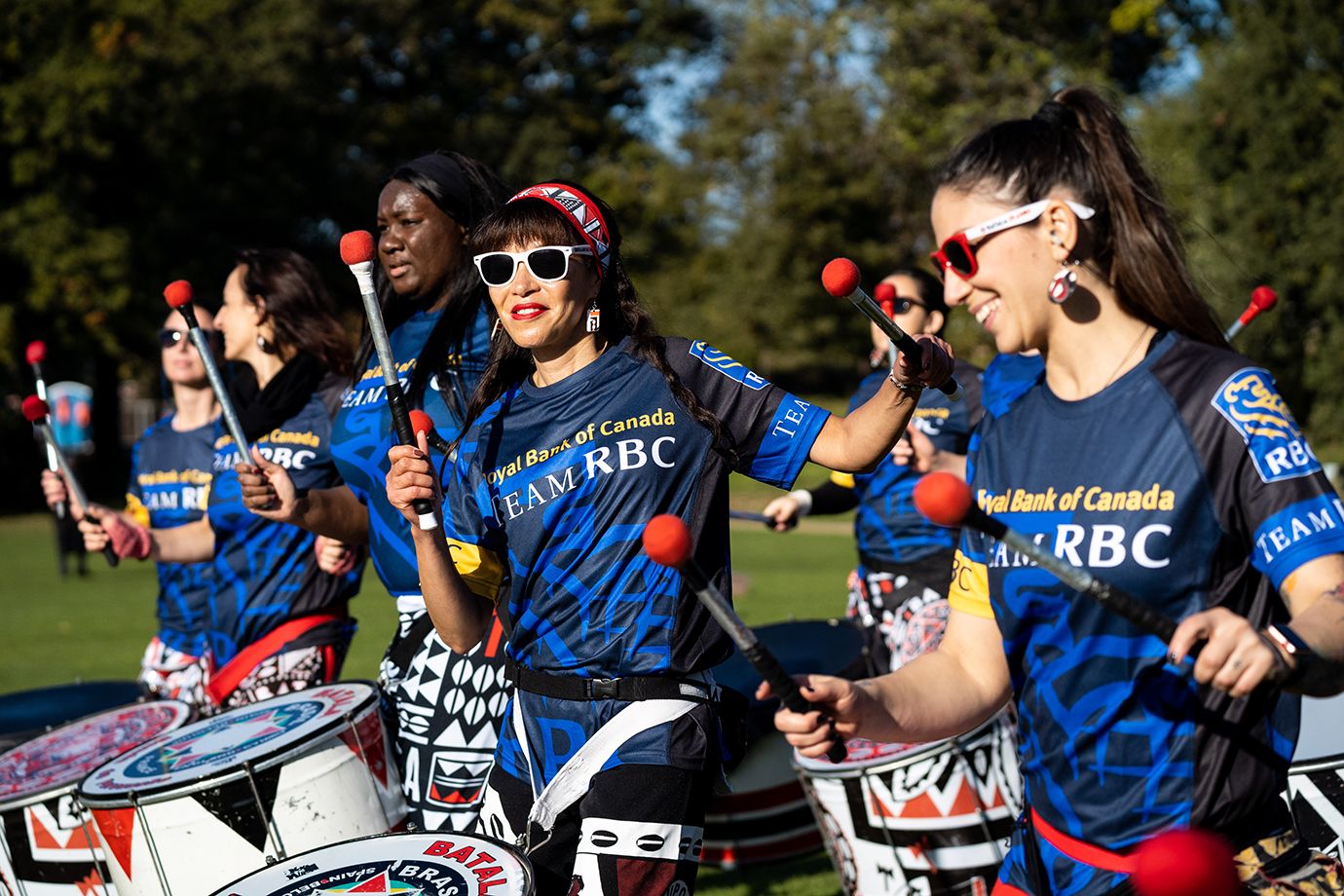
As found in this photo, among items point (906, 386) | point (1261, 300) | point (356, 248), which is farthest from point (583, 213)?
point (1261, 300)

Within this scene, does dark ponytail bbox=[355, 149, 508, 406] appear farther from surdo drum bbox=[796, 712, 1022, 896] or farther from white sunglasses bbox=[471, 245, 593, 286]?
surdo drum bbox=[796, 712, 1022, 896]

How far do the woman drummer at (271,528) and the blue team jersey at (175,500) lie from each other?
92 millimetres

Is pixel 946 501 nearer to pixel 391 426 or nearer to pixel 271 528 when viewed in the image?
pixel 391 426

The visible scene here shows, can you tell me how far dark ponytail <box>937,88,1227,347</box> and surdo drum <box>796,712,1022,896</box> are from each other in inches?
84.3

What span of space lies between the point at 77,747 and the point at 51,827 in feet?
1.39

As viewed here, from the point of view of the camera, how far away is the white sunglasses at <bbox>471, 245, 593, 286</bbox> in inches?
121

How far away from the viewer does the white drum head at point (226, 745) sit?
3537 mm

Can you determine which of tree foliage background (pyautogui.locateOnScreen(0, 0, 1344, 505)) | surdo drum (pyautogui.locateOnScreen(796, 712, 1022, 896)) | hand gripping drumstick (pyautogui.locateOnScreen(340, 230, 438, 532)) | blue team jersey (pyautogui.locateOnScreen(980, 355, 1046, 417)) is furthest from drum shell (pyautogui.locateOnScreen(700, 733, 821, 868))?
tree foliage background (pyautogui.locateOnScreen(0, 0, 1344, 505))

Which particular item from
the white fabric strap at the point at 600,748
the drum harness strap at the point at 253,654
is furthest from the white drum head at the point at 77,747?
the white fabric strap at the point at 600,748

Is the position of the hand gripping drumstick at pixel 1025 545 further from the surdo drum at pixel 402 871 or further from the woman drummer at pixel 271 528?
the woman drummer at pixel 271 528

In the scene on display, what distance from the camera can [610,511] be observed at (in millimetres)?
2947

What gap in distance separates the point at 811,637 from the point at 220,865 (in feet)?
9.34

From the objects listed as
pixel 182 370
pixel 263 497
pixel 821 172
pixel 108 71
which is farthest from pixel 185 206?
pixel 263 497

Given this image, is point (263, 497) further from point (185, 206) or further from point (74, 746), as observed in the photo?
point (185, 206)
